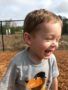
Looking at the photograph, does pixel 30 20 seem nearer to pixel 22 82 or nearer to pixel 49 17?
pixel 49 17

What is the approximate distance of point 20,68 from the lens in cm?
281

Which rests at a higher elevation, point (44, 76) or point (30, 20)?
point (30, 20)

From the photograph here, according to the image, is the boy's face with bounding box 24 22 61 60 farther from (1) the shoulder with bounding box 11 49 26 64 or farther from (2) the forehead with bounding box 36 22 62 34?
(1) the shoulder with bounding box 11 49 26 64

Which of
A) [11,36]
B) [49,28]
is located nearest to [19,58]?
[49,28]

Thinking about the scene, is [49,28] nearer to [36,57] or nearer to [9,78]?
[36,57]

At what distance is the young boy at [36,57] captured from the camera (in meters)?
2.63

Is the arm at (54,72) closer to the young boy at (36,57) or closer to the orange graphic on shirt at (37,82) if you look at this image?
the young boy at (36,57)

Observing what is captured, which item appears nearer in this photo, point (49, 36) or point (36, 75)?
point (49, 36)

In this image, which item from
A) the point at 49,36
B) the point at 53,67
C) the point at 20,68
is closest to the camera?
the point at 49,36

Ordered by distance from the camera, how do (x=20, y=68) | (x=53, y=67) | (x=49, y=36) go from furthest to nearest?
(x=53, y=67) → (x=20, y=68) → (x=49, y=36)

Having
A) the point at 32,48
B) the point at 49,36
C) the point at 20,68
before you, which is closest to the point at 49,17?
the point at 49,36

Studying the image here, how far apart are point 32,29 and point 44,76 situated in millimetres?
530

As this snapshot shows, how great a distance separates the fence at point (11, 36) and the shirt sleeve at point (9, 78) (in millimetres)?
18242

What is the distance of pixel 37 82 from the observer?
114 inches
